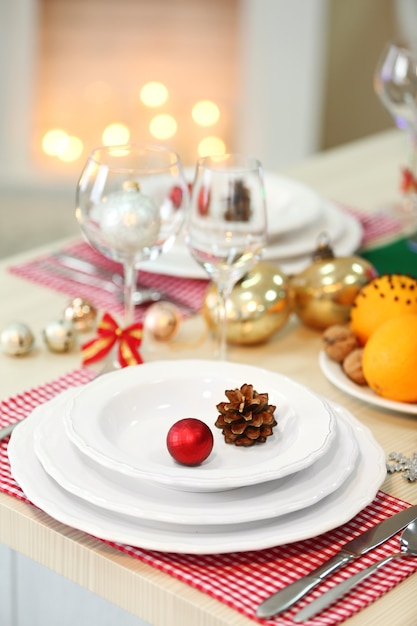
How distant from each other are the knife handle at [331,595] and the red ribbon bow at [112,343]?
0.39 meters

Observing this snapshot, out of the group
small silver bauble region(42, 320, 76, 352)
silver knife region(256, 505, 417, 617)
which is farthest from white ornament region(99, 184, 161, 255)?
silver knife region(256, 505, 417, 617)

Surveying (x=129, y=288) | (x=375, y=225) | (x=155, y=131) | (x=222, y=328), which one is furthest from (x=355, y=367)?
(x=155, y=131)

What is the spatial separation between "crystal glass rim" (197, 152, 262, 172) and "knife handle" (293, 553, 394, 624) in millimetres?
383

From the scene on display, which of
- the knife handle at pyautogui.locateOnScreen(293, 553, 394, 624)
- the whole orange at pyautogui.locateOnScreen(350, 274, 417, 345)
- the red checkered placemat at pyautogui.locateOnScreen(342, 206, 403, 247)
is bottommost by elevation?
the knife handle at pyautogui.locateOnScreen(293, 553, 394, 624)

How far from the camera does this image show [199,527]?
711 millimetres

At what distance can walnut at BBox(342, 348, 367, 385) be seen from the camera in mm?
971

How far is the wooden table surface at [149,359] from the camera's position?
2.23 ft

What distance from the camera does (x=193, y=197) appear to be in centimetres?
94

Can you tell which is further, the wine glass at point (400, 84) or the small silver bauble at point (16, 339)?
the wine glass at point (400, 84)

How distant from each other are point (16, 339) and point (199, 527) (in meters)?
0.38

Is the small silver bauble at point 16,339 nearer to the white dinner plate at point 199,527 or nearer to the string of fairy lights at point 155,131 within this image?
the white dinner plate at point 199,527

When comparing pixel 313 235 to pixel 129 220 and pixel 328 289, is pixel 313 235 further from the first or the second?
pixel 129 220

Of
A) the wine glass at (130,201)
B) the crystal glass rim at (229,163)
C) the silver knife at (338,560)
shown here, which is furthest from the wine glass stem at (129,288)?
the silver knife at (338,560)

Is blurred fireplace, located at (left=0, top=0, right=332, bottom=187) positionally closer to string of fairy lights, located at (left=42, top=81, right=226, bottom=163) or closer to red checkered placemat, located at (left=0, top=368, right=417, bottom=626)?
string of fairy lights, located at (left=42, top=81, right=226, bottom=163)
